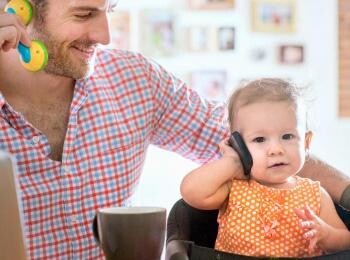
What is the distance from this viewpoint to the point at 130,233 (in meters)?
0.86

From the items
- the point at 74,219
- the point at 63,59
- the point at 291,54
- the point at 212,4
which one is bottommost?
the point at 74,219

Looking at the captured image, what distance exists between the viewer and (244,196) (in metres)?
1.11

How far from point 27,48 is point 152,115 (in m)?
0.38

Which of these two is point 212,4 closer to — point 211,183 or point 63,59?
point 63,59

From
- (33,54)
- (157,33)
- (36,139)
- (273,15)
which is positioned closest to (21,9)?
(33,54)

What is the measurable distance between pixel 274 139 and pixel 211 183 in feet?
0.42

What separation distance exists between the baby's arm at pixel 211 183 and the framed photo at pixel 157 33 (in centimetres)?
156

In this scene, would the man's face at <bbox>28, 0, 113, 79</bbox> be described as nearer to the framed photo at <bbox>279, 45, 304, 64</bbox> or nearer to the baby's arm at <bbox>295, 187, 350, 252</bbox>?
the baby's arm at <bbox>295, 187, 350, 252</bbox>

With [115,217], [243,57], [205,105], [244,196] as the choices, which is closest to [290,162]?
[244,196]

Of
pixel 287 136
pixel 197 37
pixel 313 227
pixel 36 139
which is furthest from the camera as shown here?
pixel 197 37

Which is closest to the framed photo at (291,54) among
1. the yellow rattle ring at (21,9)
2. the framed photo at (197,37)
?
the framed photo at (197,37)

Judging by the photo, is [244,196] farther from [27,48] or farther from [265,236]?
[27,48]

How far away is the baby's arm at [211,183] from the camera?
109 cm

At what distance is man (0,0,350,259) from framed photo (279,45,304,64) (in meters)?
1.21
